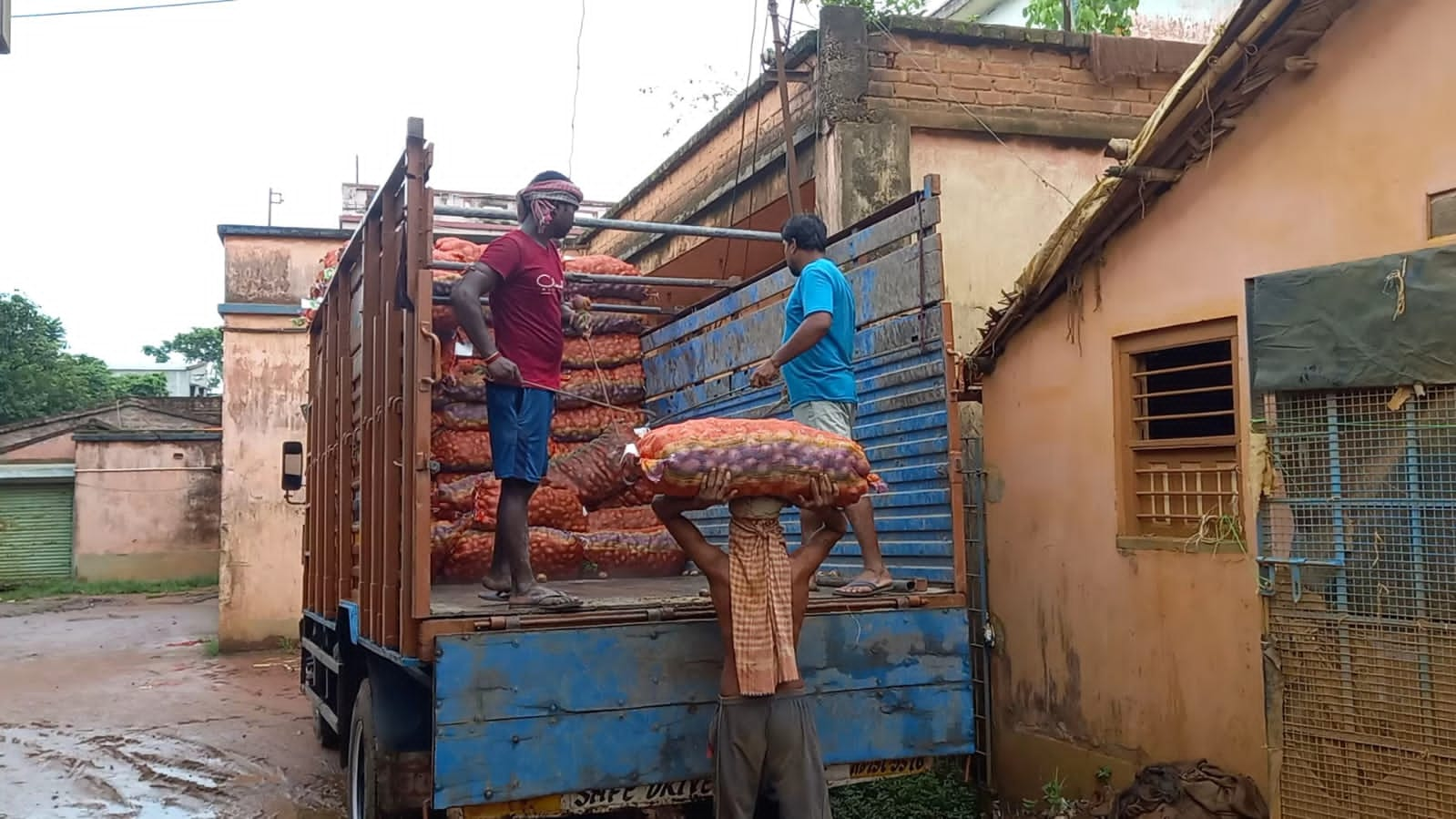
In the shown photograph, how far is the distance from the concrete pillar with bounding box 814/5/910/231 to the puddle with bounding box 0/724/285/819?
4925 mm

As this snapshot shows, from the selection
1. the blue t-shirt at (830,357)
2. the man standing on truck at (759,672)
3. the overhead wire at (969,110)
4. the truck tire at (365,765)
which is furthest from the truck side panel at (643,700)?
the overhead wire at (969,110)

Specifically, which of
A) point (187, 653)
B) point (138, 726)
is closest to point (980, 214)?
point (138, 726)

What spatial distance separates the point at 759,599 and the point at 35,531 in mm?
23795

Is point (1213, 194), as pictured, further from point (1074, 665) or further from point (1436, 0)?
point (1074, 665)

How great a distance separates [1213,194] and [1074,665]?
240 centimetres

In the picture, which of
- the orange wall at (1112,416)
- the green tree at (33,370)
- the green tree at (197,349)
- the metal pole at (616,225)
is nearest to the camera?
the orange wall at (1112,416)

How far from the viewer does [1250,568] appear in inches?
194

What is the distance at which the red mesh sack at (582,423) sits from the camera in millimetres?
6332

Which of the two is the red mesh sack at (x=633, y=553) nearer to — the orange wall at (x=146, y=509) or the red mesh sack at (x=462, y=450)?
the red mesh sack at (x=462, y=450)

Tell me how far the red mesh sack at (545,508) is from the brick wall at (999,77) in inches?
126

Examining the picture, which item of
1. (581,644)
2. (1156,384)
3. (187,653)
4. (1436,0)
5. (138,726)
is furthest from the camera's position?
(187,653)

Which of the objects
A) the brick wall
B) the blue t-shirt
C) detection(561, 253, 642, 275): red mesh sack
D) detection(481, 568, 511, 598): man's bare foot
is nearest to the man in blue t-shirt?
the blue t-shirt

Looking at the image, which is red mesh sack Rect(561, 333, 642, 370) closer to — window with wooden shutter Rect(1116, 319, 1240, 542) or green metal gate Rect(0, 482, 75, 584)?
window with wooden shutter Rect(1116, 319, 1240, 542)

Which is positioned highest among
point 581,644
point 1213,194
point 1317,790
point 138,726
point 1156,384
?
point 1213,194
